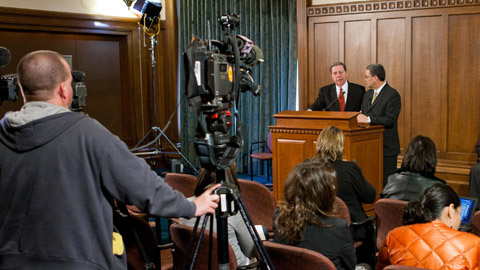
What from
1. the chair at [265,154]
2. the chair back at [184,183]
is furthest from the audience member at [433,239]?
the chair at [265,154]

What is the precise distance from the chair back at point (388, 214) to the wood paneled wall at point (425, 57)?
2996mm

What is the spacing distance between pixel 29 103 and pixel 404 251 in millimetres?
1610

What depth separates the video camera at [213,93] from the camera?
6.72ft

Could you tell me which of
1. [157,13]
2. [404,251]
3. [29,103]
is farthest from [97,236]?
[157,13]

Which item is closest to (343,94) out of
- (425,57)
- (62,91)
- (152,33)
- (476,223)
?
(425,57)

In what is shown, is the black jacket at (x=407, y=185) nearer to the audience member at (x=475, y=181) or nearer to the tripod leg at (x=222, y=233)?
the tripod leg at (x=222, y=233)

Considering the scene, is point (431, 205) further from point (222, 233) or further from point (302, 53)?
point (302, 53)

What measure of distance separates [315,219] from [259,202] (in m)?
1.10

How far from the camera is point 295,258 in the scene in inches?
76.0

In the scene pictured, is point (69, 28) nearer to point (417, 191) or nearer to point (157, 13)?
point (157, 13)

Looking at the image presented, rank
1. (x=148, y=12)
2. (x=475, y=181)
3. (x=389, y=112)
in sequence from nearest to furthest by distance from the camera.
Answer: (x=475, y=181), (x=389, y=112), (x=148, y=12)

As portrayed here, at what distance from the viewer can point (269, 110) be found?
24.8 feet

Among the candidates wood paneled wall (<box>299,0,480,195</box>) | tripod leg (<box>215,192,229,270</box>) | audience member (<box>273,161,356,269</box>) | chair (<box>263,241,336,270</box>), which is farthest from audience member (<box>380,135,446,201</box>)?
wood paneled wall (<box>299,0,480,195</box>)

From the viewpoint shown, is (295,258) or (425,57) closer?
(295,258)
